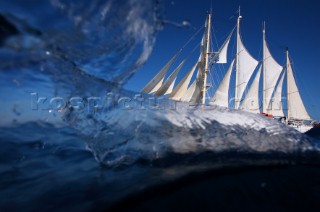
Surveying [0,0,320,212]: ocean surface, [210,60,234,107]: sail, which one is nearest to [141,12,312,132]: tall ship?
[210,60,234,107]: sail

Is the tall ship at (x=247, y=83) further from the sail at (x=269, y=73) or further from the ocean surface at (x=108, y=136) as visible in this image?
the ocean surface at (x=108, y=136)

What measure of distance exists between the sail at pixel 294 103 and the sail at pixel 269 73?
187 centimetres

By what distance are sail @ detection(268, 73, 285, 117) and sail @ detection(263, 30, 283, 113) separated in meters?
0.82

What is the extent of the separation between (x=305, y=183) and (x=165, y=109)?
0.98m

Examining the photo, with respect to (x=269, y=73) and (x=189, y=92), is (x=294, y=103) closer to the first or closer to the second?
(x=269, y=73)

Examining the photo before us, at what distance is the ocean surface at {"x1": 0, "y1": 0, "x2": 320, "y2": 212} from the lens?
1.20m

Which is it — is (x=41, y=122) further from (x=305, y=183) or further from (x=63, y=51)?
(x=305, y=183)

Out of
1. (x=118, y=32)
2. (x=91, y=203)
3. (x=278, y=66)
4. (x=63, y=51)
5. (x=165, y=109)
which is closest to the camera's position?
(x=91, y=203)

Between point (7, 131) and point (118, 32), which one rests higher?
point (118, 32)

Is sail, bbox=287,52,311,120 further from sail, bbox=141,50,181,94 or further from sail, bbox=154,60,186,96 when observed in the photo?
sail, bbox=141,50,181,94

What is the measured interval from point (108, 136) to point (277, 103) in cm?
4092

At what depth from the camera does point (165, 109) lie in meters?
1.93

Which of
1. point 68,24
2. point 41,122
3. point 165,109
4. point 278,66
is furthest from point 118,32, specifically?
point 278,66

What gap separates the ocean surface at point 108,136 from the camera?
1195 millimetres
